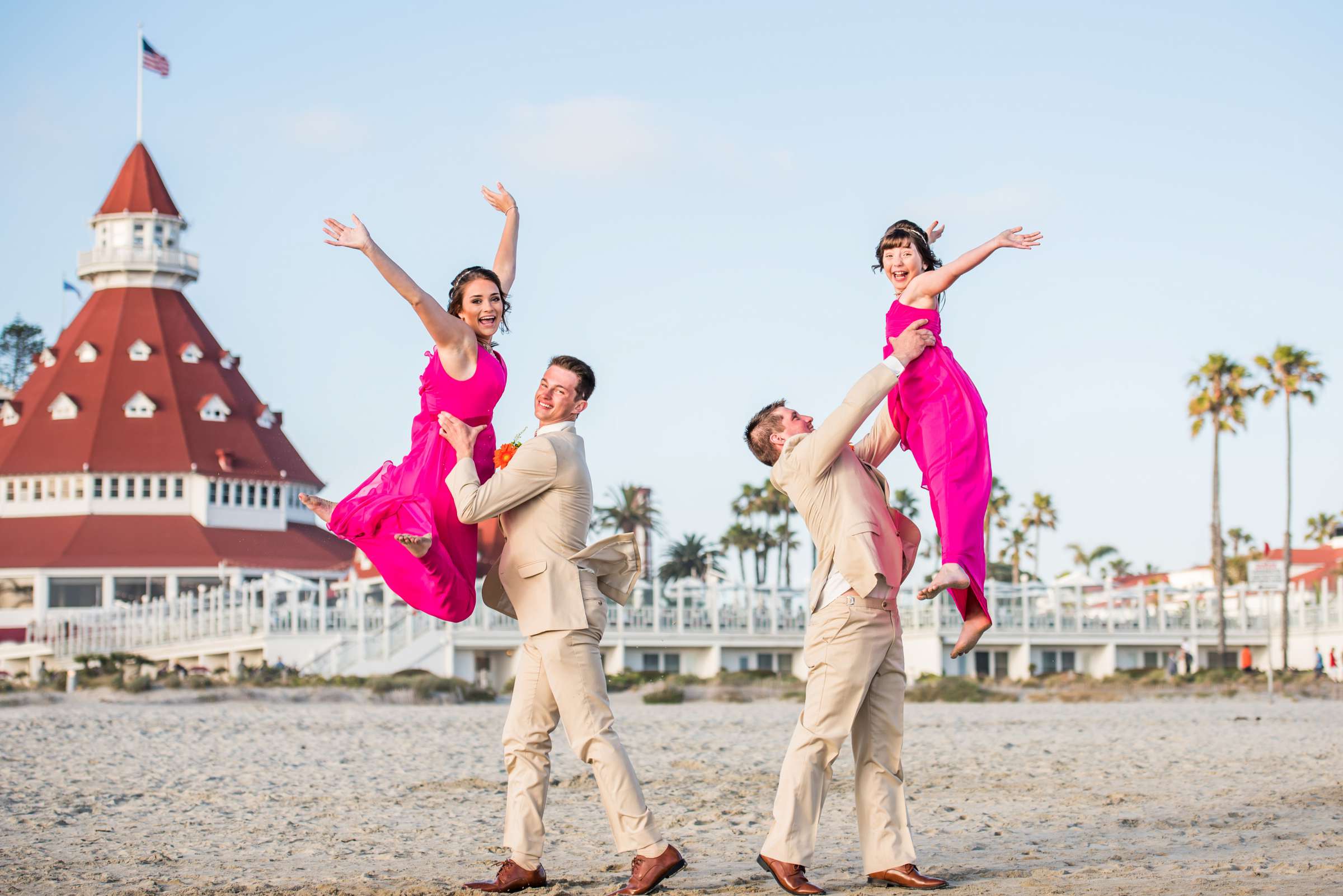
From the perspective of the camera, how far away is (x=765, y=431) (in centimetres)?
727

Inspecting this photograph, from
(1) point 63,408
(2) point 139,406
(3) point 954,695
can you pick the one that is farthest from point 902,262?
(1) point 63,408

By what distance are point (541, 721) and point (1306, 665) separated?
5644cm

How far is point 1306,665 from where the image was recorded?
57.8 metres

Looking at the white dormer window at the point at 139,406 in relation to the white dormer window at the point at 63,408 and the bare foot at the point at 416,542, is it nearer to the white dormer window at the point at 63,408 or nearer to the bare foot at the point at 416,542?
the white dormer window at the point at 63,408

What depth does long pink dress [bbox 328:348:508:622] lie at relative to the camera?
7055 millimetres

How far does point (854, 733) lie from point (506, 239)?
119 inches

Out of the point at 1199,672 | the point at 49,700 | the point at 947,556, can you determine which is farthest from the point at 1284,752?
the point at 1199,672

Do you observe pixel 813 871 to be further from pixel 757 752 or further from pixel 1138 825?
pixel 757 752

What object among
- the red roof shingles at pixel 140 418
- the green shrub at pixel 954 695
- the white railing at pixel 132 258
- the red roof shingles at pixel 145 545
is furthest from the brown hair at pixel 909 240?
the white railing at pixel 132 258

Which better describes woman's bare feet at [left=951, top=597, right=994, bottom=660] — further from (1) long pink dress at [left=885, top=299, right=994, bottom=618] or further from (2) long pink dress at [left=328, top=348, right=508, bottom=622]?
(2) long pink dress at [left=328, top=348, right=508, bottom=622]

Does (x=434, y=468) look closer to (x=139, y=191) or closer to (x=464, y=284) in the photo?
(x=464, y=284)

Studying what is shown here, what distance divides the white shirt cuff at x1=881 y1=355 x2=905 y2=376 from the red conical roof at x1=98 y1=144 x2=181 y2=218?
7034cm

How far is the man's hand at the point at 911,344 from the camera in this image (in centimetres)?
683

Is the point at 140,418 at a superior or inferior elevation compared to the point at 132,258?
inferior
